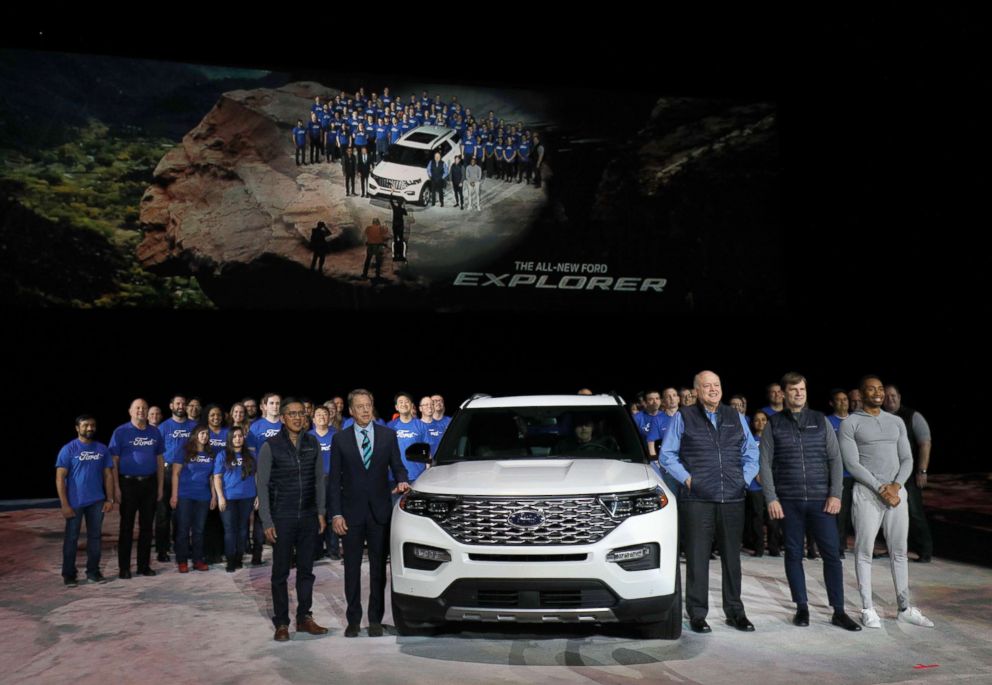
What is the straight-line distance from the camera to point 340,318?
1501cm

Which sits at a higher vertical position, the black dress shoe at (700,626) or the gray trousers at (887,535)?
the gray trousers at (887,535)

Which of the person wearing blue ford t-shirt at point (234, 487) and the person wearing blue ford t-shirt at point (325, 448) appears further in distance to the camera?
the person wearing blue ford t-shirt at point (325, 448)

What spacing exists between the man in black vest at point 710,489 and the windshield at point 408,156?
27.5 ft

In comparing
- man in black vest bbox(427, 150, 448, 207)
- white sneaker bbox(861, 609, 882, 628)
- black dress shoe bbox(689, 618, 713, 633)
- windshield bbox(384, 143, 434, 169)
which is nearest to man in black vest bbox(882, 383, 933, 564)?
white sneaker bbox(861, 609, 882, 628)

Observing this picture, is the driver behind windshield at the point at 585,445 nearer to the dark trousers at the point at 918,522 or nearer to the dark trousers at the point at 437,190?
the dark trousers at the point at 918,522

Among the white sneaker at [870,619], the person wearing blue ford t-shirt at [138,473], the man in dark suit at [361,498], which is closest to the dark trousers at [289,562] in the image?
the man in dark suit at [361,498]

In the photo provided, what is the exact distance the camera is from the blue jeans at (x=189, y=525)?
877 centimetres

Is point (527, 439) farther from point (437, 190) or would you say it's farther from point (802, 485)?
point (437, 190)

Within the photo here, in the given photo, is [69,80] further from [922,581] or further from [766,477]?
[922,581]

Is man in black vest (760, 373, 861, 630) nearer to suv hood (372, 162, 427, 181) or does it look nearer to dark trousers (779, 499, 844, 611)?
dark trousers (779, 499, 844, 611)

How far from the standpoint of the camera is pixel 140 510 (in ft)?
28.6

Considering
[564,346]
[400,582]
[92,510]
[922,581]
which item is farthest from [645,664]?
[564,346]

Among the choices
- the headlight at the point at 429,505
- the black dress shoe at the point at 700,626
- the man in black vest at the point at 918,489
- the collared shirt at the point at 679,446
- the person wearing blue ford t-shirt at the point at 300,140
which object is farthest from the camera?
the person wearing blue ford t-shirt at the point at 300,140

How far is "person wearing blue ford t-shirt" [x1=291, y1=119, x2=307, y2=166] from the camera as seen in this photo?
1345 cm
